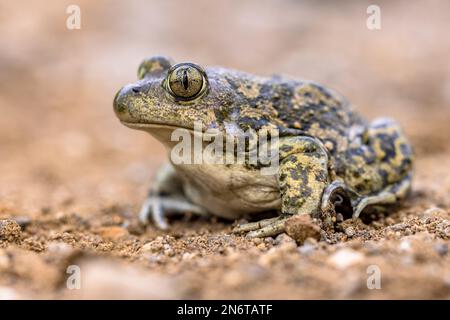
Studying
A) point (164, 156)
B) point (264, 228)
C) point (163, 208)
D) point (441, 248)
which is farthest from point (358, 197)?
point (164, 156)

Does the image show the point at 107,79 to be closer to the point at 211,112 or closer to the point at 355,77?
the point at 355,77

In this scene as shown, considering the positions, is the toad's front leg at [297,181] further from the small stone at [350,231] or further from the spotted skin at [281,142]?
the small stone at [350,231]

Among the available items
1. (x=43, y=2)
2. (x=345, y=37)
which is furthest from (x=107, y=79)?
(x=345, y=37)

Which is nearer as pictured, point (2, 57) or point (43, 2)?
point (2, 57)

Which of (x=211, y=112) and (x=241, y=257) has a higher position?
(x=211, y=112)

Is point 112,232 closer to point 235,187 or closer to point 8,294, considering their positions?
point 235,187

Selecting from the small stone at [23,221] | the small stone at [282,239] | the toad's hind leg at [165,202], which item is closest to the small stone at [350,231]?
the small stone at [282,239]

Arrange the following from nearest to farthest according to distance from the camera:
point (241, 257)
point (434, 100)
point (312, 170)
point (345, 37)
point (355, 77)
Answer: point (241, 257) < point (312, 170) < point (434, 100) < point (355, 77) < point (345, 37)
